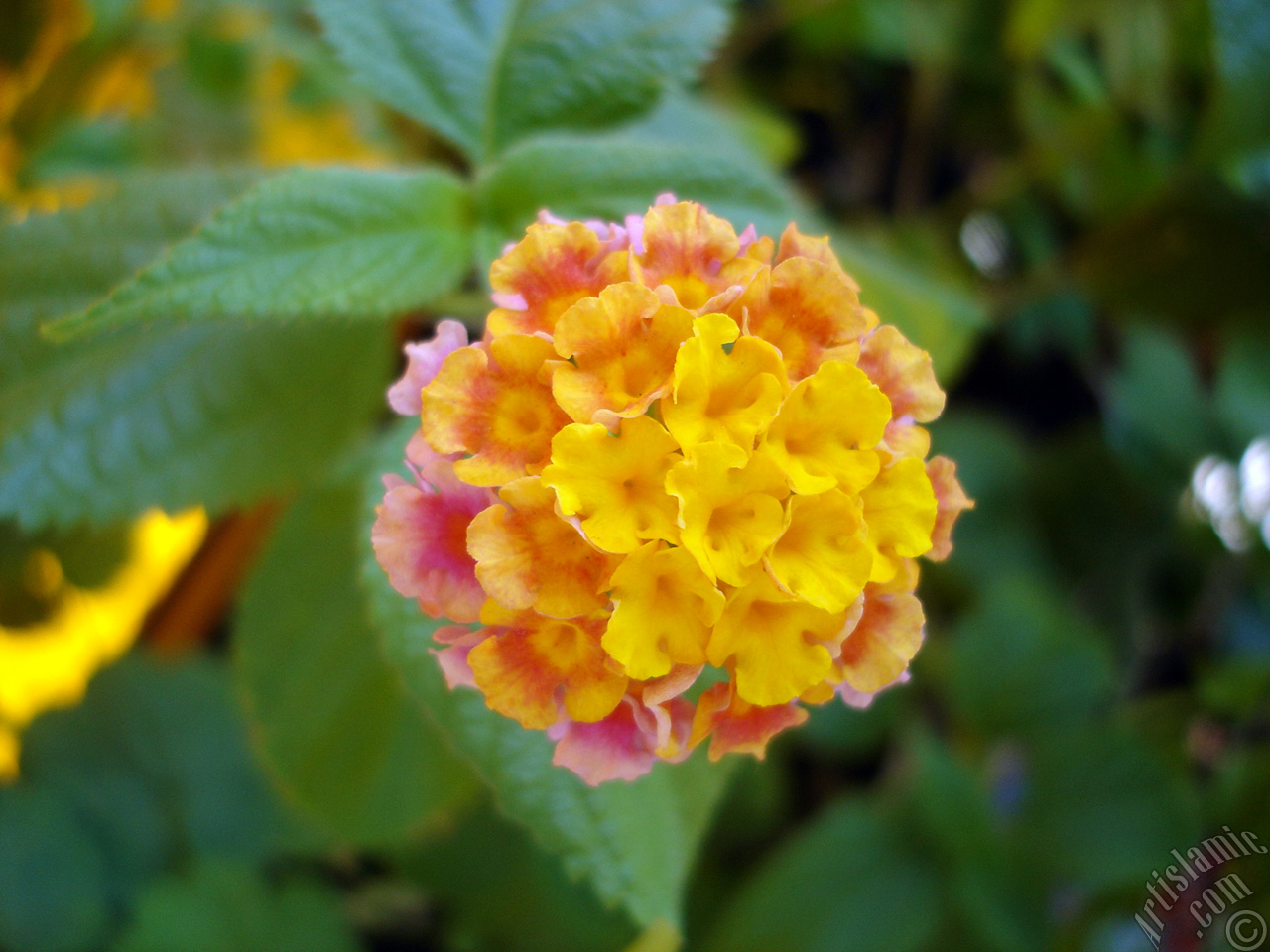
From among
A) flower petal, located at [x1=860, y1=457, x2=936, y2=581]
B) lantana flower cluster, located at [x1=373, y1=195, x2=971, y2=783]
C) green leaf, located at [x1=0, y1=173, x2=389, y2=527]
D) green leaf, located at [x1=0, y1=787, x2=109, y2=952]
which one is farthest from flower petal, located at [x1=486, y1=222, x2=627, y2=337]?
green leaf, located at [x1=0, y1=787, x2=109, y2=952]

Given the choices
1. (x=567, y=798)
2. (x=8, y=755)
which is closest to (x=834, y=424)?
(x=567, y=798)

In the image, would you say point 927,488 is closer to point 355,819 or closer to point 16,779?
point 355,819

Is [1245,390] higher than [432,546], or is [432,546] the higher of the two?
[432,546]

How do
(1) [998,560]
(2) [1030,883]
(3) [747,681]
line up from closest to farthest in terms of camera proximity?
1. (3) [747,681]
2. (2) [1030,883]
3. (1) [998,560]

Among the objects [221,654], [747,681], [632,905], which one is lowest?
[221,654]

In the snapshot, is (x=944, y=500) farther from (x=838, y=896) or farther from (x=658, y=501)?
(x=838, y=896)

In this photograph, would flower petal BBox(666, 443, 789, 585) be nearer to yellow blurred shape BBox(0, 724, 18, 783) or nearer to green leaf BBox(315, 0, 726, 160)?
green leaf BBox(315, 0, 726, 160)

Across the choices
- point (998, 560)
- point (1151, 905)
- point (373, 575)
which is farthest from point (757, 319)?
point (998, 560)
